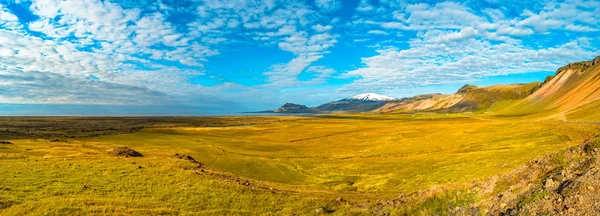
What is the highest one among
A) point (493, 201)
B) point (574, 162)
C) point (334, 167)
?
point (574, 162)

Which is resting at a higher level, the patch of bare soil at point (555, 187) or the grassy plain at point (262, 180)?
the patch of bare soil at point (555, 187)

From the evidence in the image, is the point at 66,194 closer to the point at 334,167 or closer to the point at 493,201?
the point at 493,201

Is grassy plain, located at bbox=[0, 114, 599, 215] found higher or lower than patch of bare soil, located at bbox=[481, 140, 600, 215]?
lower

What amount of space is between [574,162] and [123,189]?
32.9 m

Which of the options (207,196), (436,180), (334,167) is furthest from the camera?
(334,167)

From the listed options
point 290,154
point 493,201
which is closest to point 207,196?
point 493,201

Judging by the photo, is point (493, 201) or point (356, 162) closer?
point (493, 201)

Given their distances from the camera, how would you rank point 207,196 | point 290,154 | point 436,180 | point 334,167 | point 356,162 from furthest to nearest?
point 290,154 → point 356,162 → point 334,167 → point 436,180 → point 207,196

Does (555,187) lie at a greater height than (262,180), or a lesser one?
greater

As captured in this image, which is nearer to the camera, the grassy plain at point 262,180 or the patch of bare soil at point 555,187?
the patch of bare soil at point 555,187

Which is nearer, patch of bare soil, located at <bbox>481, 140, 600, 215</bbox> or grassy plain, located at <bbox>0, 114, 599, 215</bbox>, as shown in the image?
patch of bare soil, located at <bbox>481, 140, 600, 215</bbox>

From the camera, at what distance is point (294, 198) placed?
28.1 m

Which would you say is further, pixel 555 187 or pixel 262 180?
pixel 262 180

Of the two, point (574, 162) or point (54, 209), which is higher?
point (574, 162)
